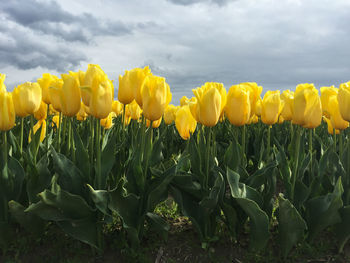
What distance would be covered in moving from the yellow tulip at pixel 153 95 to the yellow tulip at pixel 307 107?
43.3 inches

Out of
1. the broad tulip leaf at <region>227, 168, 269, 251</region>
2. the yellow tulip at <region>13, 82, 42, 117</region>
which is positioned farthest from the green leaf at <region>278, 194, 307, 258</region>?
the yellow tulip at <region>13, 82, 42, 117</region>

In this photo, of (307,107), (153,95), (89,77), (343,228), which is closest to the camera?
(153,95)

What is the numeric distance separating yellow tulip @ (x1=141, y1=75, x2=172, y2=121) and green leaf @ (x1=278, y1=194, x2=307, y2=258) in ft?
3.83

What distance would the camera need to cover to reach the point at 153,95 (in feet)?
7.80

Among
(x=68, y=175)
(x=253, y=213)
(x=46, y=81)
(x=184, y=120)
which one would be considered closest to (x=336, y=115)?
(x=253, y=213)

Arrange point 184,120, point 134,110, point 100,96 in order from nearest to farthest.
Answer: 1. point 100,96
2. point 184,120
3. point 134,110

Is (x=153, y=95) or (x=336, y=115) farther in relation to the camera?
(x=336, y=115)

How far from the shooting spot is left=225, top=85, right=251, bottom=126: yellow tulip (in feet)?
8.60

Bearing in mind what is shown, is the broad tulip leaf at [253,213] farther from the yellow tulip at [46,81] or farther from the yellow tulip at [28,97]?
the yellow tulip at [46,81]

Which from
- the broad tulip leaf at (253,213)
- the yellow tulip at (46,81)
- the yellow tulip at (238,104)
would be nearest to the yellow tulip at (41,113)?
the yellow tulip at (46,81)

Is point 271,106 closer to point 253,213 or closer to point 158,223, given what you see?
point 253,213

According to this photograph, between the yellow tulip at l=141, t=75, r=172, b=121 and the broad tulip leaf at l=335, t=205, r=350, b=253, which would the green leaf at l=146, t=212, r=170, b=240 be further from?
the broad tulip leaf at l=335, t=205, r=350, b=253

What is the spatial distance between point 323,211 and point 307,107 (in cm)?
91

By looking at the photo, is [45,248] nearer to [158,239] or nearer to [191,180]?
[158,239]
